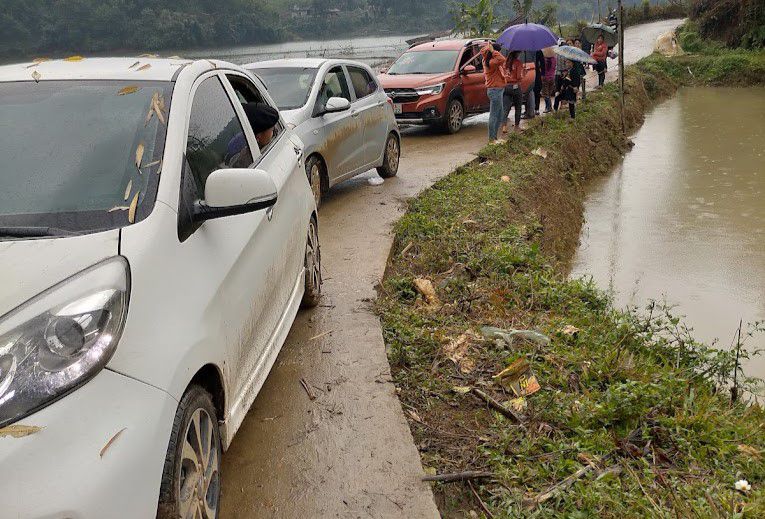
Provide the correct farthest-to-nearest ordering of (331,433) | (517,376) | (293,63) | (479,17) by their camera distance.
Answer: (479,17), (293,63), (517,376), (331,433)

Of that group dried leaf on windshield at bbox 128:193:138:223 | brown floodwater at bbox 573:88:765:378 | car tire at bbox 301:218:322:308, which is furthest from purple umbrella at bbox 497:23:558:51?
dried leaf on windshield at bbox 128:193:138:223

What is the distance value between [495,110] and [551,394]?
8.92 meters

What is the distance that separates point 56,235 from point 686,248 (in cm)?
923

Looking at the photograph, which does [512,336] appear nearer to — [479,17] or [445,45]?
[445,45]

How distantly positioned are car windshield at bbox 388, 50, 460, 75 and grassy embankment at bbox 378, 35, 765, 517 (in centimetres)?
716

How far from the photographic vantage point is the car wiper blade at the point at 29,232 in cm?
246

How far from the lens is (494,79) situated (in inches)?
467

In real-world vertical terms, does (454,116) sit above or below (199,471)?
below

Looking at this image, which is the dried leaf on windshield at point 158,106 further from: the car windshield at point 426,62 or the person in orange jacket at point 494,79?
the car windshield at point 426,62

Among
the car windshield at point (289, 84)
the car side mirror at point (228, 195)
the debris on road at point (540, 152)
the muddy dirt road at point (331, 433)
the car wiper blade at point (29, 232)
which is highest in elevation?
the car wiper blade at point (29, 232)

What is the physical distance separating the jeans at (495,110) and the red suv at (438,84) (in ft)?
4.63

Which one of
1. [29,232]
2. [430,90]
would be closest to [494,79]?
[430,90]

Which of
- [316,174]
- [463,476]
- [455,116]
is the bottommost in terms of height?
[455,116]

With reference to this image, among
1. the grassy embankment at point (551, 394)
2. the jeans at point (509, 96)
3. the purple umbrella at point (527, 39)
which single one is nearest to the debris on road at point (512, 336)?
the grassy embankment at point (551, 394)
